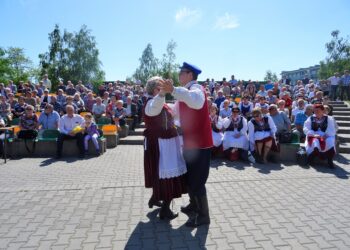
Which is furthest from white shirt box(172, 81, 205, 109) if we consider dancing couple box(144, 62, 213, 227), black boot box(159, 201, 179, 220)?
black boot box(159, 201, 179, 220)

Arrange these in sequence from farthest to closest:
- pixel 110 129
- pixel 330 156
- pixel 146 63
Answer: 1. pixel 146 63
2. pixel 110 129
3. pixel 330 156

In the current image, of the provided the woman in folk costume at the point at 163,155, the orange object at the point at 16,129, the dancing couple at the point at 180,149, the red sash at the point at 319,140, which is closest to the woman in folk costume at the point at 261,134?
the red sash at the point at 319,140

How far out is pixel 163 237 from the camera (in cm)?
353

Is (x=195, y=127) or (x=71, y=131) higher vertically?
(x=195, y=127)

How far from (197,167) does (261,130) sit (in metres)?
4.65

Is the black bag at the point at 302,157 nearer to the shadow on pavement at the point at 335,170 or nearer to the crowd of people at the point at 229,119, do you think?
the crowd of people at the point at 229,119

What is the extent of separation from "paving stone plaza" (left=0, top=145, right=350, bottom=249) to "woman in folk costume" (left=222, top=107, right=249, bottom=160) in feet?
3.81

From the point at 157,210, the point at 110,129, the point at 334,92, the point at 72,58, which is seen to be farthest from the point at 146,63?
the point at 157,210

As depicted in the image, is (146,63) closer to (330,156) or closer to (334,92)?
(334,92)

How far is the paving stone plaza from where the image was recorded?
342 cm

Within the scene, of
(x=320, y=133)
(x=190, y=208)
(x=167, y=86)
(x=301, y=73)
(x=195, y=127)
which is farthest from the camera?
(x=301, y=73)

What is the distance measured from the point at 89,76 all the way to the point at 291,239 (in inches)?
1598

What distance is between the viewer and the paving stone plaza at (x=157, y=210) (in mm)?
3422

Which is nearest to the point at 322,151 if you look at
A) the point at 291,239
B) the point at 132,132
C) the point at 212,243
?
the point at 291,239
